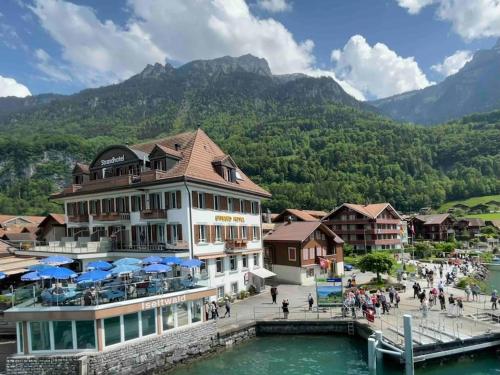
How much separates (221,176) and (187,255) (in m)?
9.62

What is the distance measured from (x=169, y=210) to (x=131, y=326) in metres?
12.5

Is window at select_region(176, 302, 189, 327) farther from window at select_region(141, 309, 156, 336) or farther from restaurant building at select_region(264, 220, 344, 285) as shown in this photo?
restaurant building at select_region(264, 220, 344, 285)

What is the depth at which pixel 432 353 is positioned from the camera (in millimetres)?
23906

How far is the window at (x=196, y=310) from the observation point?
89.1 ft

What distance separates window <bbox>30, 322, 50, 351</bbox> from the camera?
2200cm

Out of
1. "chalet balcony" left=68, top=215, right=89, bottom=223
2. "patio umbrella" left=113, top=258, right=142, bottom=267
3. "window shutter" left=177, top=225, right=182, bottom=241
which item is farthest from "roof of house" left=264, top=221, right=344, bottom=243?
"patio umbrella" left=113, top=258, right=142, bottom=267

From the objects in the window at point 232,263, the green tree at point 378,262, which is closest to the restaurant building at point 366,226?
the green tree at point 378,262

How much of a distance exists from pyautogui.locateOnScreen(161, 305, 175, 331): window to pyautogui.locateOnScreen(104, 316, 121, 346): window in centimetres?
313

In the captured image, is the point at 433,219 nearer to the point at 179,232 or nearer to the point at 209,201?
the point at 209,201

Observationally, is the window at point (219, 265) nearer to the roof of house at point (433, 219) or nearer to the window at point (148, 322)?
the window at point (148, 322)

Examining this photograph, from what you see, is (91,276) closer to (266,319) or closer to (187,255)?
(187,255)

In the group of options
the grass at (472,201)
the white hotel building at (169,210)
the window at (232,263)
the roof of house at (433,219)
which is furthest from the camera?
the grass at (472,201)

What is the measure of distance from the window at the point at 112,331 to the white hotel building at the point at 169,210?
33.5 ft

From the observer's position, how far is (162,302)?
2484cm
